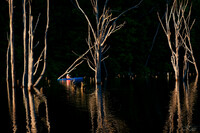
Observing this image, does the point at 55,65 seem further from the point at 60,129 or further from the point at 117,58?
the point at 60,129

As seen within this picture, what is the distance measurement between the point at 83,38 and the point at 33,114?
1312 inches

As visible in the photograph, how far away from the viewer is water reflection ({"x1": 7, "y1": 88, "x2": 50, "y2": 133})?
49.4 ft

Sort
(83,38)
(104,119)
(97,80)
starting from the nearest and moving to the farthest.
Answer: (104,119) → (97,80) → (83,38)

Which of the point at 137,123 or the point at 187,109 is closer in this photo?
the point at 137,123

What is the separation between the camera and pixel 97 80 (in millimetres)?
34562

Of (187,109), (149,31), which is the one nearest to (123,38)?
(149,31)

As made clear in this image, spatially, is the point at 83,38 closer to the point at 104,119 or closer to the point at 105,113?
the point at 105,113

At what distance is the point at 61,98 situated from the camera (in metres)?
24.6

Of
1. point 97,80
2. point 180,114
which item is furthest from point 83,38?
point 180,114

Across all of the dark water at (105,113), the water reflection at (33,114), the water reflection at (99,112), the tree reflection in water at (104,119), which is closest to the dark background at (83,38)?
the water reflection at (33,114)

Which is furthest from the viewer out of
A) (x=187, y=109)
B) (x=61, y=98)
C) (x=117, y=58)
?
(x=117, y=58)

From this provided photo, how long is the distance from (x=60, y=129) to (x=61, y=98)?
9.78 m

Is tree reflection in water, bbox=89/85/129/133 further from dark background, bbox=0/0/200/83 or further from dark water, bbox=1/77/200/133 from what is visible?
dark background, bbox=0/0/200/83

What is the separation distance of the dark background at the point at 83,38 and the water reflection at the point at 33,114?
63.1 feet
